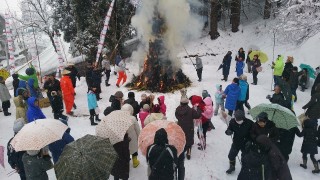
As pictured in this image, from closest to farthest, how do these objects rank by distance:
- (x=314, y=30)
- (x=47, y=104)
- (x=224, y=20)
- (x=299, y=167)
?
(x=299, y=167) < (x=47, y=104) < (x=314, y=30) < (x=224, y=20)

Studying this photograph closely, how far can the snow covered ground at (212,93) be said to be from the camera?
7.85 metres

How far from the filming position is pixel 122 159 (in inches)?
259

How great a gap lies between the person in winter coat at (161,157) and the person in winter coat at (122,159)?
1134mm

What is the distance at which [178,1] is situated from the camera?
14.9m

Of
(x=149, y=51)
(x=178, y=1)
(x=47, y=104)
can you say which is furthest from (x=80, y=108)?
(x=178, y=1)

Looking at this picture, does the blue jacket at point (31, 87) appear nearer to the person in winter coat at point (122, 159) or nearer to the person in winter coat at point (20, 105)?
the person in winter coat at point (20, 105)

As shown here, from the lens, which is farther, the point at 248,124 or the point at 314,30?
the point at 314,30

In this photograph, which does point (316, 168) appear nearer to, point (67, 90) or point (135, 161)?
point (135, 161)

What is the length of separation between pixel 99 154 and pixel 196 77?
1251 centimetres

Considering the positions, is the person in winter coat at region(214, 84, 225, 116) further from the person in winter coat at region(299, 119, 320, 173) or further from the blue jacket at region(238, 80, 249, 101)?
the person in winter coat at region(299, 119, 320, 173)

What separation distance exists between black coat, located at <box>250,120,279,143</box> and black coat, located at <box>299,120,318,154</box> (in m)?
0.90

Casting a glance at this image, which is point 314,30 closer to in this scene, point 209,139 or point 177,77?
point 177,77

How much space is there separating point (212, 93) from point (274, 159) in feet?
28.1

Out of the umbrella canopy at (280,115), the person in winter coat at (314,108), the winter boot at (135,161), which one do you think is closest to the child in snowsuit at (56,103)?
the winter boot at (135,161)
